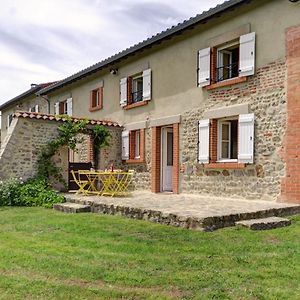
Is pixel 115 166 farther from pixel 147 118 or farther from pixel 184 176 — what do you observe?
pixel 184 176

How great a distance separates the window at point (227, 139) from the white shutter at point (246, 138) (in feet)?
3.08

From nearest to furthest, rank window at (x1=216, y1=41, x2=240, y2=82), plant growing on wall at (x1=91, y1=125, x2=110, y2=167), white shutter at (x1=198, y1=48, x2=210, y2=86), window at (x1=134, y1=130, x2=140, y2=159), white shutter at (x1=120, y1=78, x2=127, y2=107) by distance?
window at (x1=216, y1=41, x2=240, y2=82), white shutter at (x1=198, y1=48, x2=210, y2=86), plant growing on wall at (x1=91, y1=125, x2=110, y2=167), window at (x1=134, y1=130, x2=140, y2=159), white shutter at (x1=120, y1=78, x2=127, y2=107)

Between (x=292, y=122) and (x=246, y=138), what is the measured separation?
1292mm

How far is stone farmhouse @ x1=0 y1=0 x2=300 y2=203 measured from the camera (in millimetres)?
9664

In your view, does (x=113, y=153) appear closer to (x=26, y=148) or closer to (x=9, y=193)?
(x=26, y=148)

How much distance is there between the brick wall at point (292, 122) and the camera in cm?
930

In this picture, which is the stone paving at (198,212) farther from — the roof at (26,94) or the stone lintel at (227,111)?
the roof at (26,94)

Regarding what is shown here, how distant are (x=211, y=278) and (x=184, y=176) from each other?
315 inches

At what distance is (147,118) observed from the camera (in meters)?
14.1

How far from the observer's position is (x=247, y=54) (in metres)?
10.4

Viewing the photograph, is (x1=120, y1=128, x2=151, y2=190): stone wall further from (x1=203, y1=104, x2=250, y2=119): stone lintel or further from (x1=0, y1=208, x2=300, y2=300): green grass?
(x1=0, y1=208, x2=300, y2=300): green grass

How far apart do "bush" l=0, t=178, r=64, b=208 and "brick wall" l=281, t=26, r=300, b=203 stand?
19.7ft

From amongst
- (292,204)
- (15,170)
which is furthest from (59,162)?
(292,204)

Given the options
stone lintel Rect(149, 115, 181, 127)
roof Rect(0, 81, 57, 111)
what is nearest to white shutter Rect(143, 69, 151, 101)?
stone lintel Rect(149, 115, 181, 127)
